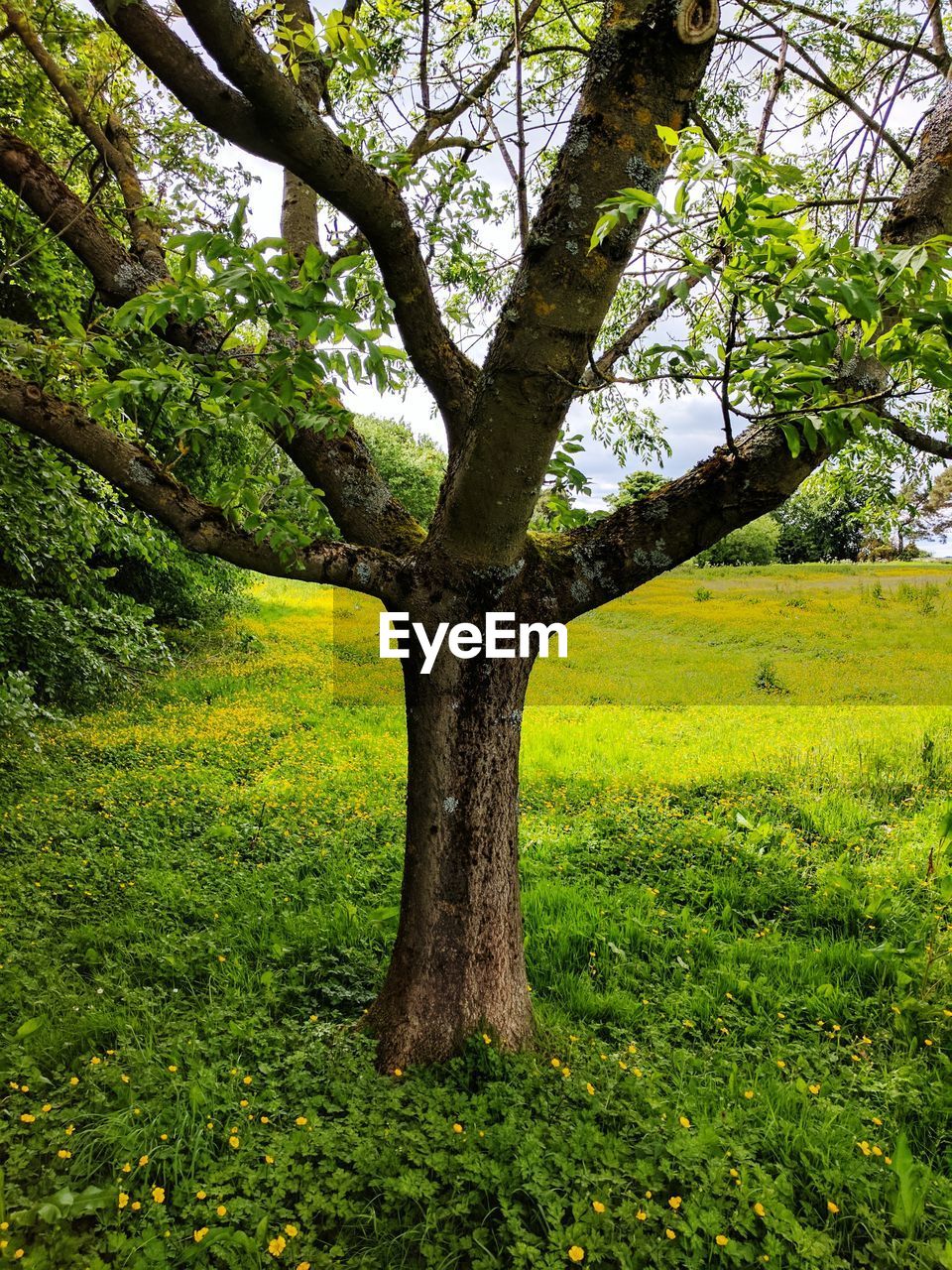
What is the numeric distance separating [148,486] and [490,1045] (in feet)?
9.91

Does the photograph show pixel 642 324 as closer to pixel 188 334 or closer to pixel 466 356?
pixel 466 356

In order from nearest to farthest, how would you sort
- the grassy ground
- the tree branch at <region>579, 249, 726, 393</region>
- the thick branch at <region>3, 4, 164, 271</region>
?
the tree branch at <region>579, 249, 726, 393</region>
the grassy ground
the thick branch at <region>3, 4, 164, 271</region>

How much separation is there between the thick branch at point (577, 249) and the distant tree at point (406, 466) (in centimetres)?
1865

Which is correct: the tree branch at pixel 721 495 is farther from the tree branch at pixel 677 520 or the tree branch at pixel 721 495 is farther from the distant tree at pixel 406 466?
the distant tree at pixel 406 466

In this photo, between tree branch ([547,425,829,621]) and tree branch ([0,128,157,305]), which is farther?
tree branch ([0,128,157,305])

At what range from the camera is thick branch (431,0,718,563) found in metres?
2.47

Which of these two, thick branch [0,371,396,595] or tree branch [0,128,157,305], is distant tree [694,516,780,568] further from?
thick branch [0,371,396,595]

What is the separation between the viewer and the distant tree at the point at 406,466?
24.2m

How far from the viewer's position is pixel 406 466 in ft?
87.9

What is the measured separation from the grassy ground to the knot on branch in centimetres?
411

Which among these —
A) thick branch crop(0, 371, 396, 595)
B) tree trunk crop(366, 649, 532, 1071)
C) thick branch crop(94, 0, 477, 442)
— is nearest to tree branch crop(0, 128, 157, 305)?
thick branch crop(0, 371, 396, 595)

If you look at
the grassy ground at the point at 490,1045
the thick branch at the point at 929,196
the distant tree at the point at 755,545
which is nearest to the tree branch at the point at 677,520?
the thick branch at the point at 929,196

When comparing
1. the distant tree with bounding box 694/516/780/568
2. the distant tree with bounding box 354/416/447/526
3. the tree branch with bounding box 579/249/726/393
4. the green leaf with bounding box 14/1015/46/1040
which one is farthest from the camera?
the distant tree with bounding box 694/516/780/568

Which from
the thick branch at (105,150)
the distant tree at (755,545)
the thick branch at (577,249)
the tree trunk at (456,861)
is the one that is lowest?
the tree trunk at (456,861)
